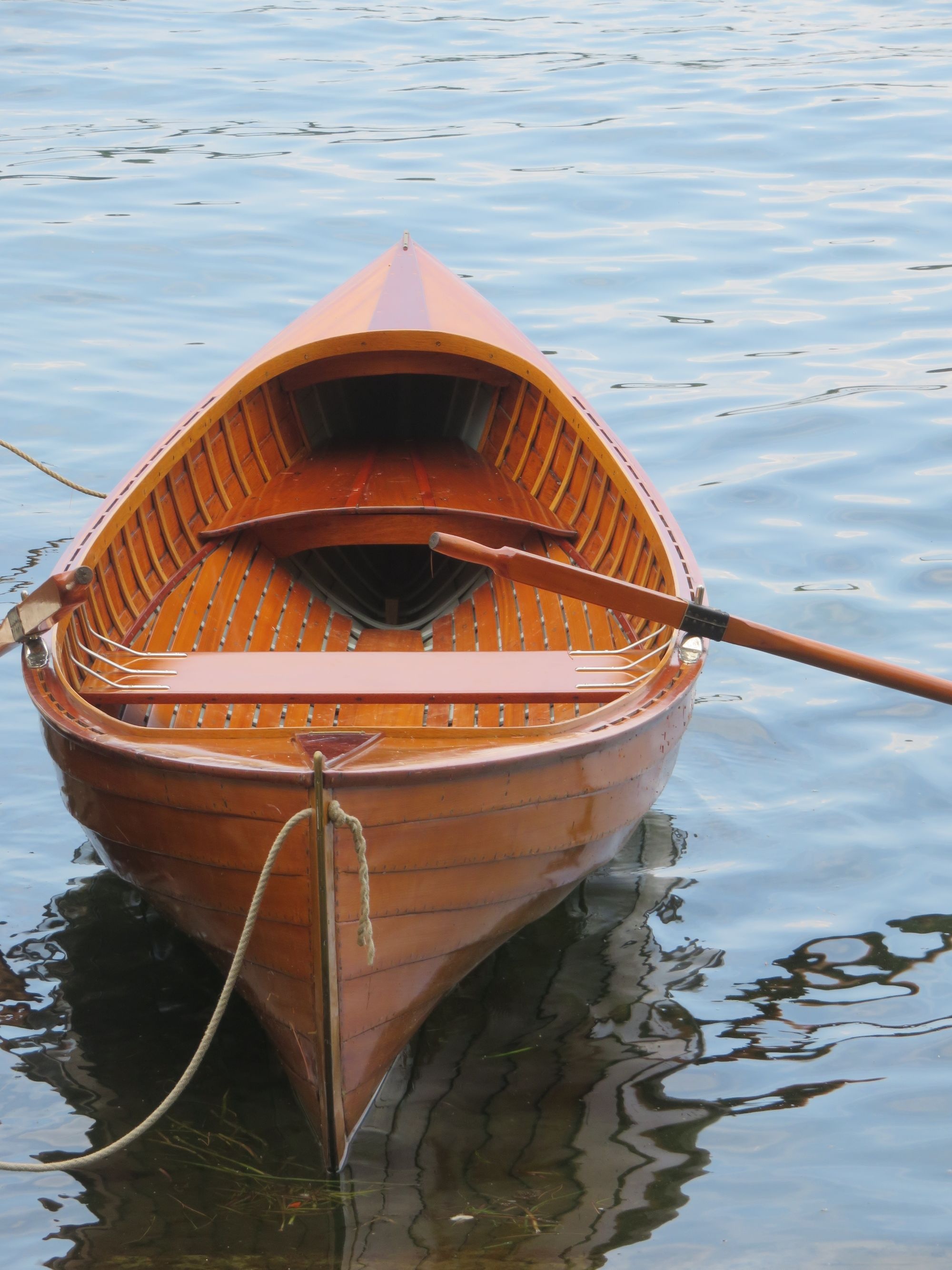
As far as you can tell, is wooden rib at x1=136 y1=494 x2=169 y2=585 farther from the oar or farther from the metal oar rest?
the oar

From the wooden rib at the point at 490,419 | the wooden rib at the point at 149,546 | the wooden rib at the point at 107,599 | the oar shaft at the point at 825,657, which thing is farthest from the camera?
the wooden rib at the point at 490,419

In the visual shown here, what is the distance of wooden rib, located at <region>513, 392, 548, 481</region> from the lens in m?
6.54

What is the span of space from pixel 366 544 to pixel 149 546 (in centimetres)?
113

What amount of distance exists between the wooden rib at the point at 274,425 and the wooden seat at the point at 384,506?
2.6 inches

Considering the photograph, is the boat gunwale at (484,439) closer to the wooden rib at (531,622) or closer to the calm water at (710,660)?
the wooden rib at (531,622)

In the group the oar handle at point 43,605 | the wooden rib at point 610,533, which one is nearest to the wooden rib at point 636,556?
the wooden rib at point 610,533

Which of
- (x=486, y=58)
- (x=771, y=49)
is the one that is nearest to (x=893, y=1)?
(x=771, y=49)

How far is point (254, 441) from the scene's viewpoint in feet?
21.0

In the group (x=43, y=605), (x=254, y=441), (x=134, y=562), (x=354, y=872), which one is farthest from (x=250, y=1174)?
(x=254, y=441)

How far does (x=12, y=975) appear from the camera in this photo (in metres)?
4.54

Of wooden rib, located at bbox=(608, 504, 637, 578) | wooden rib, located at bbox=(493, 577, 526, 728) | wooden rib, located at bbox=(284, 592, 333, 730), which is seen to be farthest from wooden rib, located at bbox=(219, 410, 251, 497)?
wooden rib, located at bbox=(608, 504, 637, 578)

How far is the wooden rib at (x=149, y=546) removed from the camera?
17.6 feet

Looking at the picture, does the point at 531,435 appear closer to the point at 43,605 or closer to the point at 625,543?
the point at 625,543

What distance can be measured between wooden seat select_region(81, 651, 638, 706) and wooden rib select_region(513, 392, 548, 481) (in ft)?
7.15
